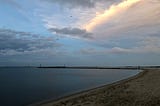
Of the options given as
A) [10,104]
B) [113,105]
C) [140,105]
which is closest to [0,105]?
[10,104]

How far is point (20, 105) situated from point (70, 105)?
10207mm

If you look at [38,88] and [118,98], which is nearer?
[118,98]

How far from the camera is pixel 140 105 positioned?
20.5 meters

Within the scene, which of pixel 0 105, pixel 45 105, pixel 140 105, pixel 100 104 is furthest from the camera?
pixel 0 105

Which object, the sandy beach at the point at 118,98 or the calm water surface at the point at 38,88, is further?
the calm water surface at the point at 38,88

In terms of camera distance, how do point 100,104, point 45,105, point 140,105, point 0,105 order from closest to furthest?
point 140,105, point 100,104, point 45,105, point 0,105

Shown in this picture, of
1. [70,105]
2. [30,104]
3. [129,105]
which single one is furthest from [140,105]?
[30,104]

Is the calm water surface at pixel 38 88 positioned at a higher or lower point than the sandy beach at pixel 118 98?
lower

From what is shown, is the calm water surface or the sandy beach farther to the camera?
the calm water surface

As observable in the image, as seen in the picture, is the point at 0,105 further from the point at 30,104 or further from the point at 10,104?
the point at 30,104

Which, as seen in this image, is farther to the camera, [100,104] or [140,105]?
[100,104]

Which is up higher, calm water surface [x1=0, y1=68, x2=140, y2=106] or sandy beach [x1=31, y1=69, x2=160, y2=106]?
sandy beach [x1=31, y1=69, x2=160, y2=106]

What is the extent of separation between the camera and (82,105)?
77.8 feet

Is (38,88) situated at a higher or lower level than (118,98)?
lower
